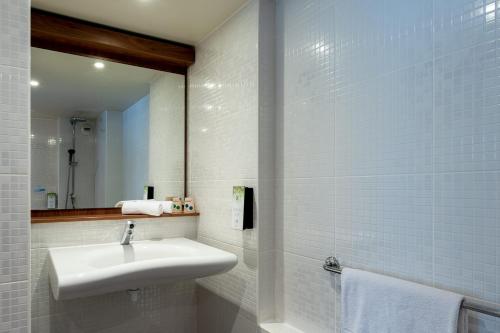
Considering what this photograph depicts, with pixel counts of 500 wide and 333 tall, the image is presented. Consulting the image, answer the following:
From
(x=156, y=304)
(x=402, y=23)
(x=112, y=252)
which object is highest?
(x=402, y=23)

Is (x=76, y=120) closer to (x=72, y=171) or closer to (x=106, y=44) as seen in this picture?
(x=72, y=171)

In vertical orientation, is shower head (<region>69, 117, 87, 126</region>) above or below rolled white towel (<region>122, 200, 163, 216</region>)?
above

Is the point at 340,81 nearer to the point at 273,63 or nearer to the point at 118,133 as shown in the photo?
the point at 273,63

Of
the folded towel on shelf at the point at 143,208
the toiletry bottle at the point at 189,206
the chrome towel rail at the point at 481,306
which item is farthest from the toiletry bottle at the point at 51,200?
the chrome towel rail at the point at 481,306

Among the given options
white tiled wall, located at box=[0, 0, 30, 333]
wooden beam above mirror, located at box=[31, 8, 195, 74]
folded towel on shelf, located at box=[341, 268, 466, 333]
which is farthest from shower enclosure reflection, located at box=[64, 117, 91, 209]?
folded towel on shelf, located at box=[341, 268, 466, 333]

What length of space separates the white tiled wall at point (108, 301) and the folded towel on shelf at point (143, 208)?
0.20 feet

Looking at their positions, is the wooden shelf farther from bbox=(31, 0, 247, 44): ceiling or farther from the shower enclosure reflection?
bbox=(31, 0, 247, 44): ceiling

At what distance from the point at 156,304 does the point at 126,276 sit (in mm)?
862

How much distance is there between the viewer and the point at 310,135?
5.08 feet

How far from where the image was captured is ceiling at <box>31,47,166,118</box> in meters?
1.89

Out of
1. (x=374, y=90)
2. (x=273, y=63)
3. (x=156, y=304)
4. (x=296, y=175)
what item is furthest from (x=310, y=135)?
(x=156, y=304)

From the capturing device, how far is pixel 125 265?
1.32m

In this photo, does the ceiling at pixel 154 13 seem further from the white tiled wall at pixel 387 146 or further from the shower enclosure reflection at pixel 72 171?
the shower enclosure reflection at pixel 72 171

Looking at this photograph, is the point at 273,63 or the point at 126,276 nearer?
the point at 126,276
